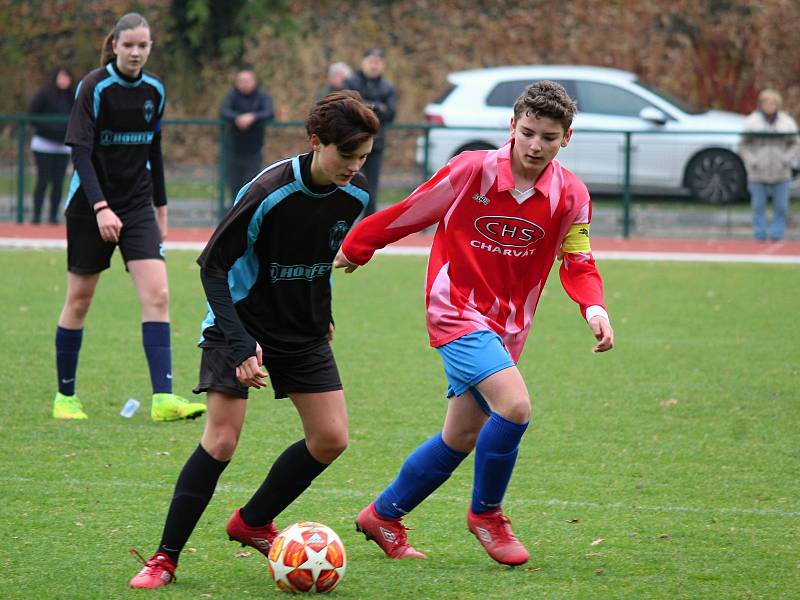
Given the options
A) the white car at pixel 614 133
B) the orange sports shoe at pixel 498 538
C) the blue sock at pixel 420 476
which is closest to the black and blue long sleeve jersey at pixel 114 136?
the blue sock at pixel 420 476

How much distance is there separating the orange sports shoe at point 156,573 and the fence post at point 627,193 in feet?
39.3

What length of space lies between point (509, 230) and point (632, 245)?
11087mm

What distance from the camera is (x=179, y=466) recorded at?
19.3ft

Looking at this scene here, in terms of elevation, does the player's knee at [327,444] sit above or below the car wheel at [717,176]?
above

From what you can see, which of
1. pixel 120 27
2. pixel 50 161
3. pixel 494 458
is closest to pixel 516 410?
pixel 494 458

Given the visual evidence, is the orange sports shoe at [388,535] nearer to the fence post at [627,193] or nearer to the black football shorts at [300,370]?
the black football shorts at [300,370]

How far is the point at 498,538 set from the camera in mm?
4520

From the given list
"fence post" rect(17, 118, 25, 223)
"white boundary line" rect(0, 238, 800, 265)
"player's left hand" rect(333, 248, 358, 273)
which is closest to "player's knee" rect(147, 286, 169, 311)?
"player's left hand" rect(333, 248, 358, 273)

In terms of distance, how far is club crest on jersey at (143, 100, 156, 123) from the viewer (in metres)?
6.79

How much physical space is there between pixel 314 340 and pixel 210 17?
19163mm

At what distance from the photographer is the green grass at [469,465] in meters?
4.44

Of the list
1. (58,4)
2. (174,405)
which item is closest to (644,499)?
(174,405)

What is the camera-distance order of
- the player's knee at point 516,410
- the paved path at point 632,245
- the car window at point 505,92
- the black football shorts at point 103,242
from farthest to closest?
the car window at point 505,92 → the paved path at point 632,245 → the black football shorts at point 103,242 → the player's knee at point 516,410

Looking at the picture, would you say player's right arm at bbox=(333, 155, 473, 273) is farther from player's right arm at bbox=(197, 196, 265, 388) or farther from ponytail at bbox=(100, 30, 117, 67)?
ponytail at bbox=(100, 30, 117, 67)
